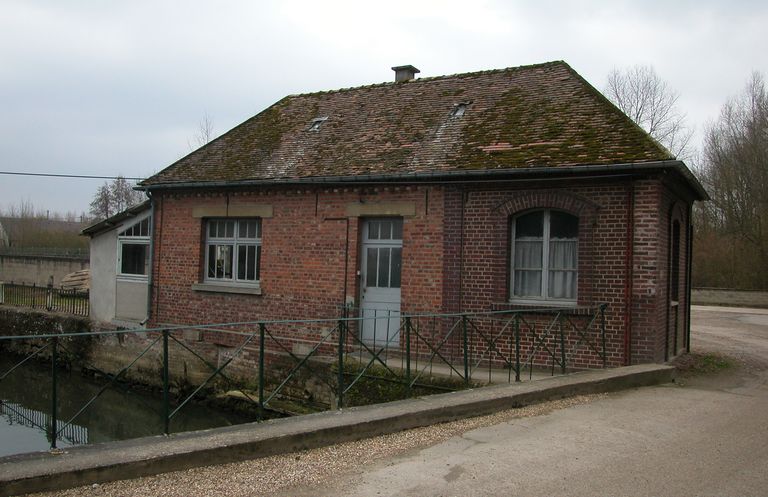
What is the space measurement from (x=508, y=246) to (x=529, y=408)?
4022 millimetres

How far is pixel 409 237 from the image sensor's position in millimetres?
12141

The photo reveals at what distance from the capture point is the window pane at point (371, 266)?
12.7 m

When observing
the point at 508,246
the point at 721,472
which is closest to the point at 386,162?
the point at 508,246

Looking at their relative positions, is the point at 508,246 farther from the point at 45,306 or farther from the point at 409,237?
the point at 45,306

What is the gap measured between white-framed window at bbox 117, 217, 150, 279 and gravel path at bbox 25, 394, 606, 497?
1096 centimetres

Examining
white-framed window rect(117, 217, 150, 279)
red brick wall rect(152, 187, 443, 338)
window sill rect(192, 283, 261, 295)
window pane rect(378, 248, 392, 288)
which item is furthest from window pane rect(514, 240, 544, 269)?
white-framed window rect(117, 217, 150, 279)

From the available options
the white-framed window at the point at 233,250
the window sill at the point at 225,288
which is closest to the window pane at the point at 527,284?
the window sill at the point at 225,288

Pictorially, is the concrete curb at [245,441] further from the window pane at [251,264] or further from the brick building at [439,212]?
the window pane at [251,264]

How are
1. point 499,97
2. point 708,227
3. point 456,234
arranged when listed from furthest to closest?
point 708,227 → point 499,97 → point 456,234

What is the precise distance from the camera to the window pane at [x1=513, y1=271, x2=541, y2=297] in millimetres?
11180

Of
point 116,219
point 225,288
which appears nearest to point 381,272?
point 225,288

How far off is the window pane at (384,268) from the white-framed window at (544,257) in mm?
2513

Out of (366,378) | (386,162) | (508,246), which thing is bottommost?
(366,378)

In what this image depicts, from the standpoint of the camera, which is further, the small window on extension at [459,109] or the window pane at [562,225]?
the small window on extension at [459,109]
